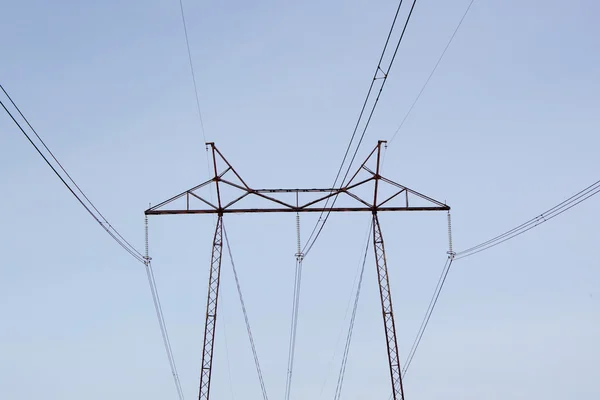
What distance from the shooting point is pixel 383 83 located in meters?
37.4

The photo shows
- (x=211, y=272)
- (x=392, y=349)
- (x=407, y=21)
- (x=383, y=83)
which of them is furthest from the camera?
(x=211, y=272)

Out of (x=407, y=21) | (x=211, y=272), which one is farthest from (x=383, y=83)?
(x=211, y=272)

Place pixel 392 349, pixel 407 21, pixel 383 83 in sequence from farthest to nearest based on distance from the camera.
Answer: pixel 392 349, pixel 383 83, pixel 407 21

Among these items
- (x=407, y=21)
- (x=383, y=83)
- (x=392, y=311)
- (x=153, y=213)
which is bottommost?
(x=407, y=21)

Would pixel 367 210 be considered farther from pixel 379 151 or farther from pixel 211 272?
pixel 211 272

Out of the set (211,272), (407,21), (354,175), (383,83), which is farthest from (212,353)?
(407,21)

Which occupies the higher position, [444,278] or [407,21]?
[444,278]

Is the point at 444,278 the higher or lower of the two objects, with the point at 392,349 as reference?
higher

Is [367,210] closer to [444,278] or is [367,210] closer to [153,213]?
[444,278]

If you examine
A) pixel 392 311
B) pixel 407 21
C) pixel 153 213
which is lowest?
pixel 407 21

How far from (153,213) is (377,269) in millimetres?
12589

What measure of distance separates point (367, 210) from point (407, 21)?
30491 millimetres

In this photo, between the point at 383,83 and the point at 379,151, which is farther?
the point at 379,151

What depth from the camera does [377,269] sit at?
60.2m
